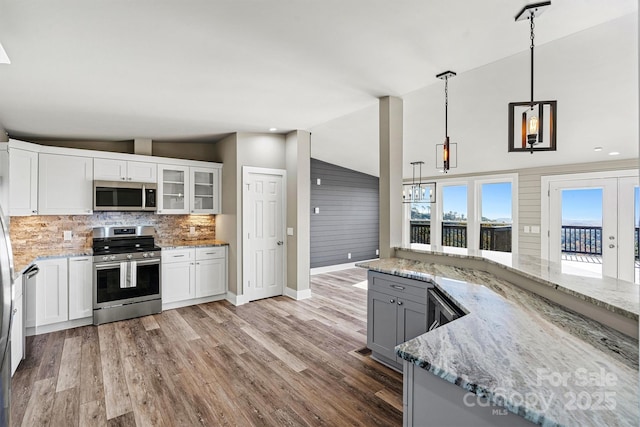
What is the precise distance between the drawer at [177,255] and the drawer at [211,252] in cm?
9

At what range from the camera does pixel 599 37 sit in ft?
8.21

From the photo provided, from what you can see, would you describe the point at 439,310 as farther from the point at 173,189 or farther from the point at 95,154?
the point at 95,154

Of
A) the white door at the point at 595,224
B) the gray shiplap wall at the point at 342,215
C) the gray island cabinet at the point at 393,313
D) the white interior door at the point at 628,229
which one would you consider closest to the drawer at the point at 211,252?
the gray shiplap wall at the point at 342,215

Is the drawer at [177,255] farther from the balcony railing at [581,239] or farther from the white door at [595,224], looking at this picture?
the balcony railing at [581,239]

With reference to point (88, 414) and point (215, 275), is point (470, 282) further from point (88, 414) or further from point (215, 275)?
point (215, 275)

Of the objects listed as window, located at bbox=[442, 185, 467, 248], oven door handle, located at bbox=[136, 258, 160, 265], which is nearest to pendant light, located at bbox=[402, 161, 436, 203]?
window, located at bbox=[442, 185, 467, 248]

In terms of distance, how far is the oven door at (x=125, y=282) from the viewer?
13.0 ft

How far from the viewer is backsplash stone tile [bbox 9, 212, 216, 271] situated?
3939 millimetres

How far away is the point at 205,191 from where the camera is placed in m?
5.12

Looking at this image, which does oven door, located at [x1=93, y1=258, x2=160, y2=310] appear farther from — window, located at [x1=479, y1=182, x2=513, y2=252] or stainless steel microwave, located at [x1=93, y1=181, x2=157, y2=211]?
window, located at [x1=479, y1=182, x2=513, y2=252]

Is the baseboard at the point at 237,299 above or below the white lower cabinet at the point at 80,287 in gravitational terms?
below

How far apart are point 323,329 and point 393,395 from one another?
1456mm

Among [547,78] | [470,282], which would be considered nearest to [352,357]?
[470,282]

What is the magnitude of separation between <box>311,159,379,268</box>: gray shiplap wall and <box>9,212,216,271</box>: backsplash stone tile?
2.75 m
